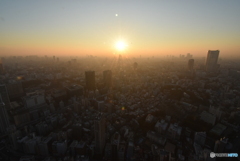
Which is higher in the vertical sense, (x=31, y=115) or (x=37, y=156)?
(x=31, y=115)

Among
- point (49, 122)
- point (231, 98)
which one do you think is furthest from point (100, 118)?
point (231, 98)

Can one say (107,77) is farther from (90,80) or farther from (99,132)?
(99,132)

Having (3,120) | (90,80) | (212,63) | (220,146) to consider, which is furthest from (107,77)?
(212,63)

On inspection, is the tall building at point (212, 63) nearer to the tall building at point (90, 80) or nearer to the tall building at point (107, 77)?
the tall building at point (107, 77)

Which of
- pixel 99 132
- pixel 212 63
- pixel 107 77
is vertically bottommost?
pixel 99 132

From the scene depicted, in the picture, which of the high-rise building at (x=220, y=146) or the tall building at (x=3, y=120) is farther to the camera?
the tall building at (x=3, y=120)

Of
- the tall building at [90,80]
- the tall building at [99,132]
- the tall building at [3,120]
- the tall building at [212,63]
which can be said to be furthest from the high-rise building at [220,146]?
the tall building at [212,63]

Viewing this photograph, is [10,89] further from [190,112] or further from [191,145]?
[190,112]

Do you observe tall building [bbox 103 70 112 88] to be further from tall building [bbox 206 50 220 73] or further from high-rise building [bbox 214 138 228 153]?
tall building [bbox 206 50 220 73]

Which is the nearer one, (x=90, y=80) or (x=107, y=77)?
(x=90, y=80)

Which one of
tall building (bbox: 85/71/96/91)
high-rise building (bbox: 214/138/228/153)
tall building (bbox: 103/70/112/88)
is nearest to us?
high-rise building (bbox: 214/138/228/153)

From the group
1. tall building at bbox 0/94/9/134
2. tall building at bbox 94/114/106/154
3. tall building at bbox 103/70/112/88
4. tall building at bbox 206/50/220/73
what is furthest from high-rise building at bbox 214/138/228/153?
tall building at bbox 206/50/220/73
